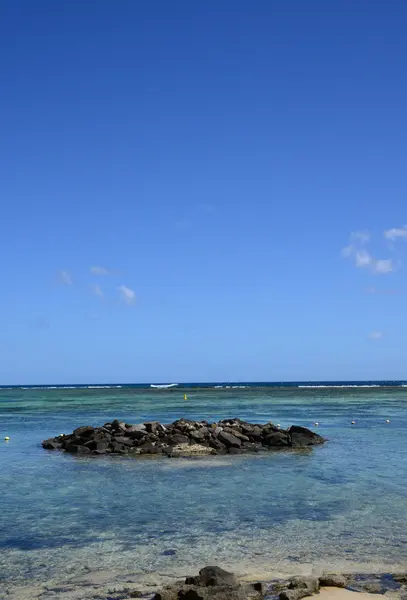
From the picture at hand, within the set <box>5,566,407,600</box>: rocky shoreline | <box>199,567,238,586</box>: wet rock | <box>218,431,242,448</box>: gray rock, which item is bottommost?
<box>5,566,407,600</box>: rocky shoreline

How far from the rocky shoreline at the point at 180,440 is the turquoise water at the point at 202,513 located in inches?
68.3

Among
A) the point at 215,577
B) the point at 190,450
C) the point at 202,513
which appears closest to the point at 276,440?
the point at 190,450

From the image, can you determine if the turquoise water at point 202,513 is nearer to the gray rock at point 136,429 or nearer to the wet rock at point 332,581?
the wet rock at point 332,581

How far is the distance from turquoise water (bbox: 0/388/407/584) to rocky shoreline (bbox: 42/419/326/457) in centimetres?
174

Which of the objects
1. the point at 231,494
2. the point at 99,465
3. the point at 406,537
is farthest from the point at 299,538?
the point at 99,465

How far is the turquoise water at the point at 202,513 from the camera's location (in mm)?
11664

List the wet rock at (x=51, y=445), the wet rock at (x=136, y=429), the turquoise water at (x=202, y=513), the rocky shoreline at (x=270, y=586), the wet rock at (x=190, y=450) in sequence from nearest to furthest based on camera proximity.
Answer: the rocky shoreline at (x=270, y=586) < the turquoise water at (x=202, y=513) < the wet rock at (x=190, y=450) < the wet rock at (x=51, y=445) < the wet rock at (x=136, y=429)

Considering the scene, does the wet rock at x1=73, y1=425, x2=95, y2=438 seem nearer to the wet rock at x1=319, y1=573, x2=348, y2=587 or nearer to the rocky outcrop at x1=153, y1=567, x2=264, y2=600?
the rocky outcrop at x1=153, y1=567, x2=264, y2=600

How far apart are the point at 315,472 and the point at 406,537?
8736 millimetres

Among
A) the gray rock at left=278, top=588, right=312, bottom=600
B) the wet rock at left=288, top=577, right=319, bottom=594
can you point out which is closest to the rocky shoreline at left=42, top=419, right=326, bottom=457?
the wet rock at left=288, top=577, right=319, bottom=594

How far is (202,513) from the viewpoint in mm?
15477

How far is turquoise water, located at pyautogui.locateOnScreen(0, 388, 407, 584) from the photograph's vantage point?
11664 mm

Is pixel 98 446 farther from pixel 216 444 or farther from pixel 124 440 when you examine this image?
pixel 216 444

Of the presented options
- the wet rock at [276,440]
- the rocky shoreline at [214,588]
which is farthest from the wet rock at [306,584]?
the wet rock at [276,440]
